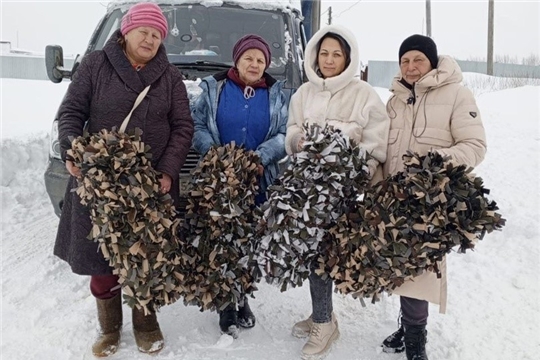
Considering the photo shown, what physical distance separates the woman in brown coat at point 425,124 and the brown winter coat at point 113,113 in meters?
1.25

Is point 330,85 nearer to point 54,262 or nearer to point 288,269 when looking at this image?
point 288,269

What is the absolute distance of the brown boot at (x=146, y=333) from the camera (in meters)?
2.84

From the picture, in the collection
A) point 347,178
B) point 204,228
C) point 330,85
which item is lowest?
point 204,228

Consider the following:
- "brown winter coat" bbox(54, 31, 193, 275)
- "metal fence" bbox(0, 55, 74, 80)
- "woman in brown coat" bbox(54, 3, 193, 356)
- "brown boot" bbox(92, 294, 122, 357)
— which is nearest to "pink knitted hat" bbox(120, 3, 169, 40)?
"woman in brown coat" bbox(54, 3, 193, 356)

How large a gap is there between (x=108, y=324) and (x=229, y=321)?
747mm

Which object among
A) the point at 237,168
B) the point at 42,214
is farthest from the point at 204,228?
the point at 42,214

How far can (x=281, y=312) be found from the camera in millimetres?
3410

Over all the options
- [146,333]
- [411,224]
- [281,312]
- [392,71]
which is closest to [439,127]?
[411,224]

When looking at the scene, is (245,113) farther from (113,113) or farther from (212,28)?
(212,28)

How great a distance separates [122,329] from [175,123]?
1.39 m

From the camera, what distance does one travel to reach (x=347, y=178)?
8.55ft

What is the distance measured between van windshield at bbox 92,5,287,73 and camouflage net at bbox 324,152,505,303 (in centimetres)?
241

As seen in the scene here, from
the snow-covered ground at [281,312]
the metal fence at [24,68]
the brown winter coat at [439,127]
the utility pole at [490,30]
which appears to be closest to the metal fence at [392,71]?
the utility pole at [490,30]

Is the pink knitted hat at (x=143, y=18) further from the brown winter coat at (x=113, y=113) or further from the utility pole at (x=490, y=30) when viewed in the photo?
the utility pole at (x=490, y=30)
